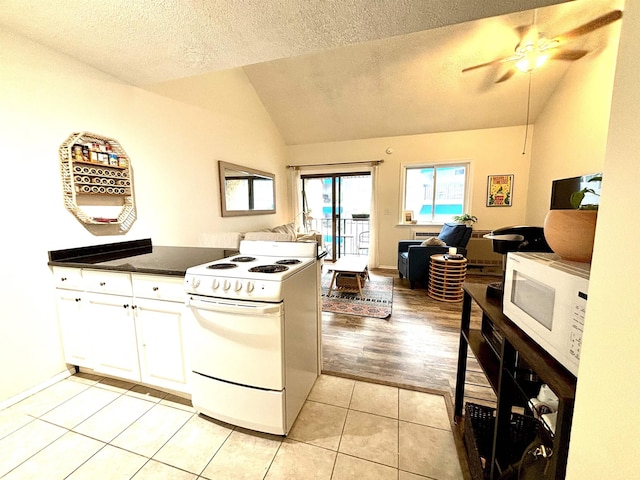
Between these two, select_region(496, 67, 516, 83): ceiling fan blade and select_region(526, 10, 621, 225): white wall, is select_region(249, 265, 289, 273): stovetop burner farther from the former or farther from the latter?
select_region(496, 67, 516, 83): ceiling fan blade

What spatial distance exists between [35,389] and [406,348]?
2.71 meters

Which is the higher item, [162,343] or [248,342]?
[248,342]

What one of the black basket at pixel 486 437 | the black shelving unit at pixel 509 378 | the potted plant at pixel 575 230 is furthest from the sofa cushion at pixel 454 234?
the potted plant at pixel 575 230

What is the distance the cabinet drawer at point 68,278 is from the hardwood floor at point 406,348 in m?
1.84

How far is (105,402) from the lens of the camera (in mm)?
1660

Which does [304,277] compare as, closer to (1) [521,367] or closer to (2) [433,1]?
(1) [521,367]

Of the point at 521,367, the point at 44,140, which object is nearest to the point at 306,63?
the point at 44,140

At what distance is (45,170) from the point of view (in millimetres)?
Result: 1744

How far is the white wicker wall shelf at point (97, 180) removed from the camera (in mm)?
1847

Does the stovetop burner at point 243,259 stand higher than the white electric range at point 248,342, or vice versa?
the stovetop burner at point 243,259

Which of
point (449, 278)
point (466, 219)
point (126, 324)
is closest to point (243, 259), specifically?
point (126, 324)

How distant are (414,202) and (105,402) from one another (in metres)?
5.06

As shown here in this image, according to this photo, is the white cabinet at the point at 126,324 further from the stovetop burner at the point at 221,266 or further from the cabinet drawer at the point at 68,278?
the stovetop burner at the point at 221,266

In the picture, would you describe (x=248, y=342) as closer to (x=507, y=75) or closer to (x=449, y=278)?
(x=449, y=278)
